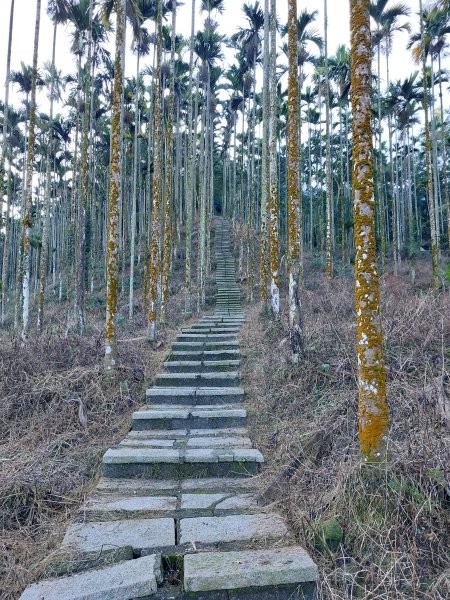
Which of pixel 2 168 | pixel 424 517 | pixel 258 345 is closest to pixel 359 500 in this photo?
pixel 424 517

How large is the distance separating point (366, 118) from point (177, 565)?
11.8ft

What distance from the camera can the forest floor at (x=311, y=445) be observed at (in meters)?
2.74

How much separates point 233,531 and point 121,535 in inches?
32.6

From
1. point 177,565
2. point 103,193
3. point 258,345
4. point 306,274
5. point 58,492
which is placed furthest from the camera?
point 103,193

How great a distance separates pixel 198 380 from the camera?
6.73 m

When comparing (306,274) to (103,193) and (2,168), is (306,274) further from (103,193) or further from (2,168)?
(103,193)

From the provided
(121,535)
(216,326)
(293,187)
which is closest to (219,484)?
(121,535)

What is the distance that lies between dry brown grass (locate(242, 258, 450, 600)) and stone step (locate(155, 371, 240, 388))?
1.33 ft

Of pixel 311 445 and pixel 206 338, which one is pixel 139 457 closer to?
pixel 311 445

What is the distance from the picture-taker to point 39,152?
26.0 metres

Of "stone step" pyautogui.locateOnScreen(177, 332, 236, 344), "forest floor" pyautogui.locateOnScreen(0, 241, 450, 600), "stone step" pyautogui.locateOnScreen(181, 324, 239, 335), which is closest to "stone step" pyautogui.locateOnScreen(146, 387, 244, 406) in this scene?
"forest floor" pyautogui.locateOnScreen(0, 241, 450, 600)

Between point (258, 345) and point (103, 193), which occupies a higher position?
point (103, 193)

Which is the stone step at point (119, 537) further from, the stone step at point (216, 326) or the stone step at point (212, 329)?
the stone step at point (216, 326)

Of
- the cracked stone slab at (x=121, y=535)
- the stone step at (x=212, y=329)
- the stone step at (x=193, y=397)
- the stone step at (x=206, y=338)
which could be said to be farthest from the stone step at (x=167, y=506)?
the stone step at (x=212, y=329)
